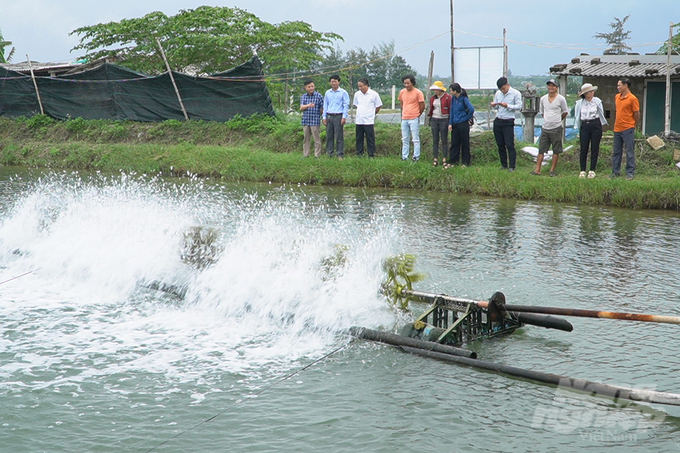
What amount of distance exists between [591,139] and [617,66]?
801cm

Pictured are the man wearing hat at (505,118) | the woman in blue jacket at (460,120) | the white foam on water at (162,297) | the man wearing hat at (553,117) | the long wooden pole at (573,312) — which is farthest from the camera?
the woman in blue jacket at (460,120)

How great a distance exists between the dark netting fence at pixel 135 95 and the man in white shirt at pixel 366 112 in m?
4.76

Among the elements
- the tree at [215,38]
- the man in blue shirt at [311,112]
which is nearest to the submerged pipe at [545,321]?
the man in blue shirt at [311,112]

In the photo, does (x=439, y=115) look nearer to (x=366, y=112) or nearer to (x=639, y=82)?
(x=366, y=112)

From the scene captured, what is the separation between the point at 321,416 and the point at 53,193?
1237cm

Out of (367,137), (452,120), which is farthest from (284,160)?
(452,120)

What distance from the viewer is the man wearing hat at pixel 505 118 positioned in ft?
51.9

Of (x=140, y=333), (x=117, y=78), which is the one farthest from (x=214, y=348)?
(x=117, y=78)

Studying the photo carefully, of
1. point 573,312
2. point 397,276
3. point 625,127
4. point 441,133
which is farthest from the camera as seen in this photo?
point 441,133

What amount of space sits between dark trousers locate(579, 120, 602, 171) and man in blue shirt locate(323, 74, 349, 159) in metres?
5.54

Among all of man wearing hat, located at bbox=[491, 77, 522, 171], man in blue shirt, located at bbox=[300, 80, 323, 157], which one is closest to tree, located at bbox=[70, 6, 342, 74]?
man in blue shirt, located at bbox=[300, 80, 323, 157]

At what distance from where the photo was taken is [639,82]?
22.2 meters

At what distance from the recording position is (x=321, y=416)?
5492 millimetres

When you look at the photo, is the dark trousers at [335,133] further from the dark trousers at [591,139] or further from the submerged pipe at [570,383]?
the submerged pipe at [570,383]
